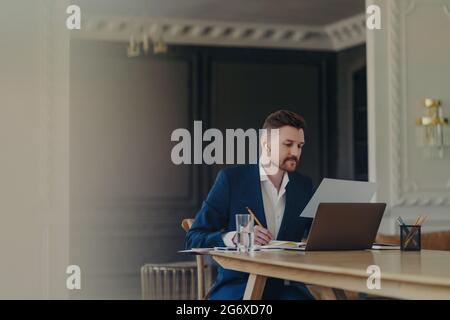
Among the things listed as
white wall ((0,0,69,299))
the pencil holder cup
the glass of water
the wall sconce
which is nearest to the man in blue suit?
the glass of water

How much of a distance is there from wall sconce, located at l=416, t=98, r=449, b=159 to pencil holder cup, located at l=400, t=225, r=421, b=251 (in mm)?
2632

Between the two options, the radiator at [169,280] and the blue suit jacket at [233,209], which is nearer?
the blue suit jacket at [233,209]

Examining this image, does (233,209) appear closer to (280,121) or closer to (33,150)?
(280,121)

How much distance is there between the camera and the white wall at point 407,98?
534 centimetres

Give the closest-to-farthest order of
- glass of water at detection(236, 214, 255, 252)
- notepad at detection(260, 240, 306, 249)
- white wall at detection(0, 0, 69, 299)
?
glass of water at detection(236, 214, 255, 252)
notepad at detection(260, 240, 306, 249)
white wall at detection(0, 0, 69, 299)

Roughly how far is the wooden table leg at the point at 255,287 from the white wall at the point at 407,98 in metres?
2.85

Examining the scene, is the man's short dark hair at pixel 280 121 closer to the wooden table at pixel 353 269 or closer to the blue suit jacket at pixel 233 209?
the blue suit jacket at pixel 233 209

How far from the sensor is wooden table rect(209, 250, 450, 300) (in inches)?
75.2

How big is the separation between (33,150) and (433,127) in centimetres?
269

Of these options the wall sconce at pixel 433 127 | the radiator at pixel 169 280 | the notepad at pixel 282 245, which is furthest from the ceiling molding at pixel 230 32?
the notepad at pixel 282 245

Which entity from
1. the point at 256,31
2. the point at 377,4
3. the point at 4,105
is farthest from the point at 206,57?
the point at 4,105

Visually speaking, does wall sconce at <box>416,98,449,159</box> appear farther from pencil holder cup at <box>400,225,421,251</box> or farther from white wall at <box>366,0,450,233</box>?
pencil holder cup at <box>400,225,421,251</box>
